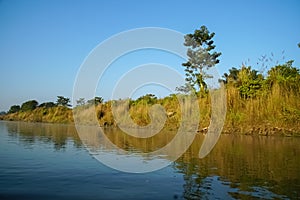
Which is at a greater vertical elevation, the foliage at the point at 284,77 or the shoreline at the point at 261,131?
the foliage at the point at 284,77

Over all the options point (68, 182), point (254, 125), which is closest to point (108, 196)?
point (68, 182)

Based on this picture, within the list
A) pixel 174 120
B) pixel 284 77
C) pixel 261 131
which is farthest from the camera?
pixel 174 120

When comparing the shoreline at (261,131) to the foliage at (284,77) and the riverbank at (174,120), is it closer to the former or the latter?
the riverbank at (174,120)

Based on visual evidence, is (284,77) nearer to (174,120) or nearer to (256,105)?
(256,105)

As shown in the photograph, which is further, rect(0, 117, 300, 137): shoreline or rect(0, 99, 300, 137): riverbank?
rect(0, 99, 300, 137): riverbank

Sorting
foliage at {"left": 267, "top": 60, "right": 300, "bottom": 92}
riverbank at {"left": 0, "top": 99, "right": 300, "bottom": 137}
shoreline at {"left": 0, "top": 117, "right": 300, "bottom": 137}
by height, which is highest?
foliage at {"left": 267, "top": 60, "right": 300, "bottom": 92}

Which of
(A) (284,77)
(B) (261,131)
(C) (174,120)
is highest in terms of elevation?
(A) (284,77)

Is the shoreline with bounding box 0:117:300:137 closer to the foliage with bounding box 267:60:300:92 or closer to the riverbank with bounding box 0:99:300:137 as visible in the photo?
the riverbank with bounding box 0:99:300:137

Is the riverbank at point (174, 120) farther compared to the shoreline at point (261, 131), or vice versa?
the riverbank at point (174, 120)

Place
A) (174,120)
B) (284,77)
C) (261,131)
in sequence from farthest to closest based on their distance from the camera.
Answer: (174,120)
(284,77)
(261,131)

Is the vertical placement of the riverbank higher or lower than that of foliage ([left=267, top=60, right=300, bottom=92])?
lower

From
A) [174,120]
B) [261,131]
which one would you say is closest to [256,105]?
[261,131]

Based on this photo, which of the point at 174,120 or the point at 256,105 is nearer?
the point at 256,105

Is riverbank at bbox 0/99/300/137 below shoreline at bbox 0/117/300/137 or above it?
above
